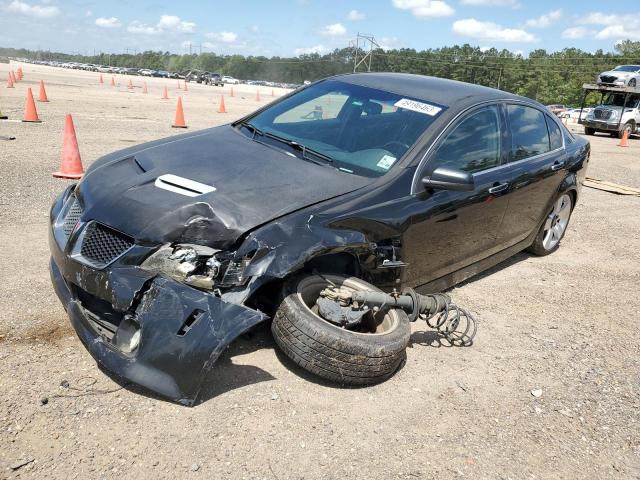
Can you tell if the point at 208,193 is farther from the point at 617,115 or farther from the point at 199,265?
the point at 617,115

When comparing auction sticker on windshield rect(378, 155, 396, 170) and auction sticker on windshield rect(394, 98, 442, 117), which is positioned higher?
auction sticker on windshield rect(394, 98, 442, 117)

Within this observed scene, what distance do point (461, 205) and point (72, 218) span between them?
8.40 feet

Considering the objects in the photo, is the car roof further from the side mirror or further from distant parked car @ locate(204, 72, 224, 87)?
distant parked car @ locate(204, 72, 224, 87)

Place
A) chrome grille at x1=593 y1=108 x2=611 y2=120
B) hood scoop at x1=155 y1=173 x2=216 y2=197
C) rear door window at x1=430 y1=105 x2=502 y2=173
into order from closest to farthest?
hood scoop at x1=155 y1=173 x2=216 y2=197
rear door window at x1=430 y1=105 x2=502 y2=173
chrome grille at x1=593 y1=108 x2=611 y2=120

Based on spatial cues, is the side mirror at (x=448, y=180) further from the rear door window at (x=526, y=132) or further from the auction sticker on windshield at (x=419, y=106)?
the rear door window at (x=526, y=132)

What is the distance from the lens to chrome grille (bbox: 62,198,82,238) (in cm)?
314

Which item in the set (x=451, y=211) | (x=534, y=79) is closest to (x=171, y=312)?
(x=451, y=211)

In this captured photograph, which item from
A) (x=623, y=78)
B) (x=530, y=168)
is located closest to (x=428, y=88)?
(x=530, y=168)

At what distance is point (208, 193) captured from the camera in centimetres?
296

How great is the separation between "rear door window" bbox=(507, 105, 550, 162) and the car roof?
170 mm

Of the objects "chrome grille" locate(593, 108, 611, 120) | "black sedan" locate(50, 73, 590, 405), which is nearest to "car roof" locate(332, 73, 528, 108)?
"black sedan" locate(50, 73, 590, 405)

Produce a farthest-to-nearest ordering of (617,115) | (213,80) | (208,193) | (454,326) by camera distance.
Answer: (213,80), (617,115), (454,326), (208,193)

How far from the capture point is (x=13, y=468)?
2.21 meters

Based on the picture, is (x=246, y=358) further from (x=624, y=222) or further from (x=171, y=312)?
(x=624, y=222)
